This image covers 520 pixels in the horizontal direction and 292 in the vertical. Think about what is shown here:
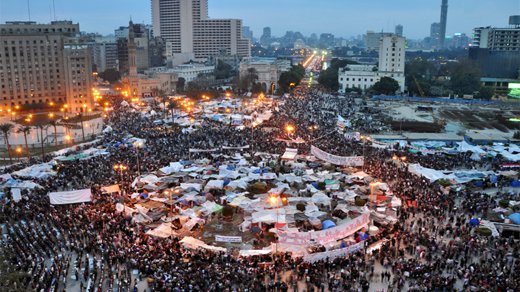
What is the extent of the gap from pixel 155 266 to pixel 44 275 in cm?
450

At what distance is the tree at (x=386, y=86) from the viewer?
81.4 m

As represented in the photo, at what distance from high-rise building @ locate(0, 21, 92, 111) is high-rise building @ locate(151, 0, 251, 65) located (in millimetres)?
77300

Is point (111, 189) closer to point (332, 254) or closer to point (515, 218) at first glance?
point (332, 254)

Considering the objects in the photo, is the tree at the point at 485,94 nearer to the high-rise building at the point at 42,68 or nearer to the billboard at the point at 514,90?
the billboard at the point at 514,90

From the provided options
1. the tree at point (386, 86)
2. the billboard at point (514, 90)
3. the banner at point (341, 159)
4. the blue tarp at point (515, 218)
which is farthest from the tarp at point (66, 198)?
the billboard at point (514, 90)

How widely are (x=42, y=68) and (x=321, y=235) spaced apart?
63697mm

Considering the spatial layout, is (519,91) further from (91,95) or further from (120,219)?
(120,219)

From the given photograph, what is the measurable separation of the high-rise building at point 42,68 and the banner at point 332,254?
57.2 metres

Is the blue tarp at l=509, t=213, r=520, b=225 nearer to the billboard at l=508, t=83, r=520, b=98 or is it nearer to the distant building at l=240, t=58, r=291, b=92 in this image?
the billboard at l=508, t=83, r=520, b=98

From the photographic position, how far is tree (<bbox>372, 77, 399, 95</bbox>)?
3206 inches

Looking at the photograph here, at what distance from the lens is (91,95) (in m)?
70.9

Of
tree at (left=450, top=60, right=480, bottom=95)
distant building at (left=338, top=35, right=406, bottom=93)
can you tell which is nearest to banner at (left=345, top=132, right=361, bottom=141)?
distant building at (left=338, top=35, right=406, bottom=93)

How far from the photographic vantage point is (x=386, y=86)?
8156 cm

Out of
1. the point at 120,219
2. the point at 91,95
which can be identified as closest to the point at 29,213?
the point at 120,219
